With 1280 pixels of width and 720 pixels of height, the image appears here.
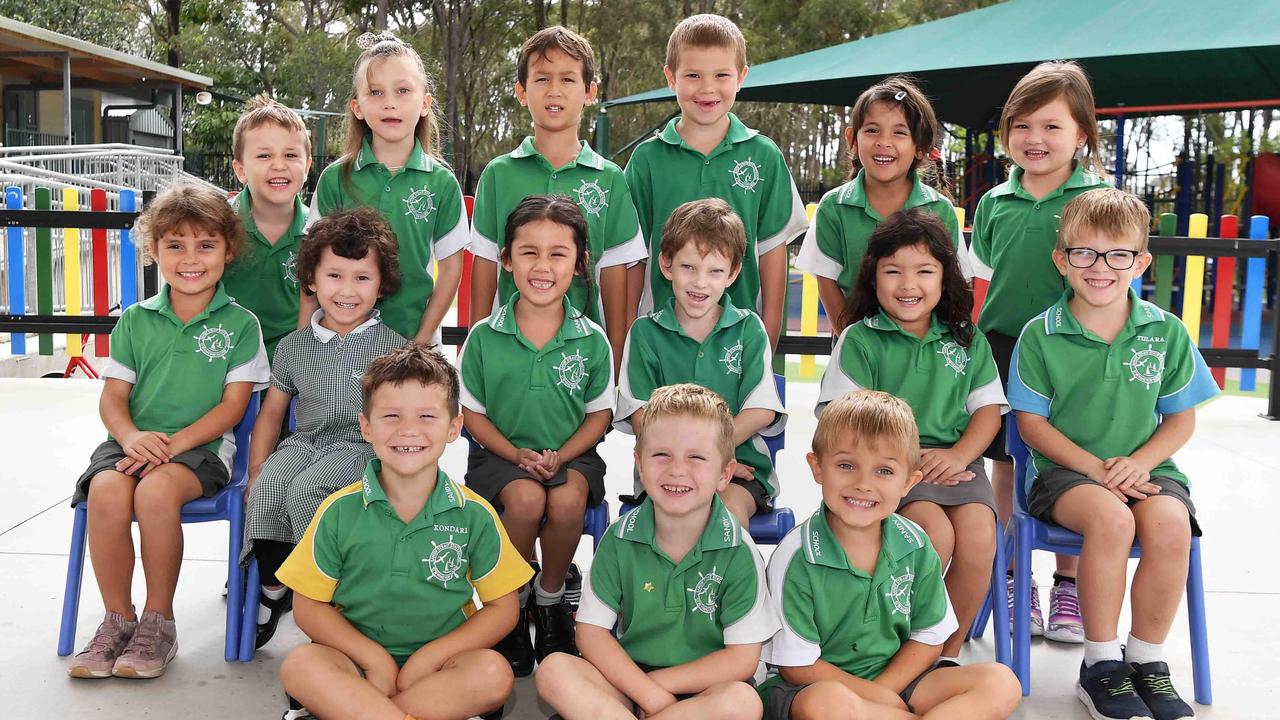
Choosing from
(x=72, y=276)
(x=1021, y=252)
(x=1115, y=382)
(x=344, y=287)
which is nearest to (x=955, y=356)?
(x=1115, y=382)

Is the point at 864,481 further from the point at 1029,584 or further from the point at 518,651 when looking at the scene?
the point at 518,651

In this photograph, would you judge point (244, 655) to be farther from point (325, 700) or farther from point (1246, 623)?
point (1246, 623)

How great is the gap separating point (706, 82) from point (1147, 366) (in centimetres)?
146

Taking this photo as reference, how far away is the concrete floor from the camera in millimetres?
2670

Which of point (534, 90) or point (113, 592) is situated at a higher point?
point (534, 90)

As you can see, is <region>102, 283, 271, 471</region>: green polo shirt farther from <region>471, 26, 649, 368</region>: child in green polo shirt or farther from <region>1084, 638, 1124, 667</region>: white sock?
<region>1084, 638, 1124, 667</region>: white sock

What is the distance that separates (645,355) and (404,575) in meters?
0.89

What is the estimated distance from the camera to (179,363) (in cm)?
304

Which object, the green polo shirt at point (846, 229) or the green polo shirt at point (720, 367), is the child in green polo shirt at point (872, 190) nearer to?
the green polo shirt at point (846, 229)

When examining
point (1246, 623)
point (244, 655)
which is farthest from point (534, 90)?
point (1246, 623)

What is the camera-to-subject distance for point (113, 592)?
112 inches

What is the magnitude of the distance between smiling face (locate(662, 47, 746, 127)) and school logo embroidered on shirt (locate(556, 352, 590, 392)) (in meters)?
0.88

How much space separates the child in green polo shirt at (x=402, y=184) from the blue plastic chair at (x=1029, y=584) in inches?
68.5

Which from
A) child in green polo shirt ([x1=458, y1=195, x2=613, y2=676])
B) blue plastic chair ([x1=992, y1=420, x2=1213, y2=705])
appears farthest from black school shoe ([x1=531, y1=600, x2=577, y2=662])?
blue plastic chair ([x1=992, y1=420, x2=1213, y2=705])
